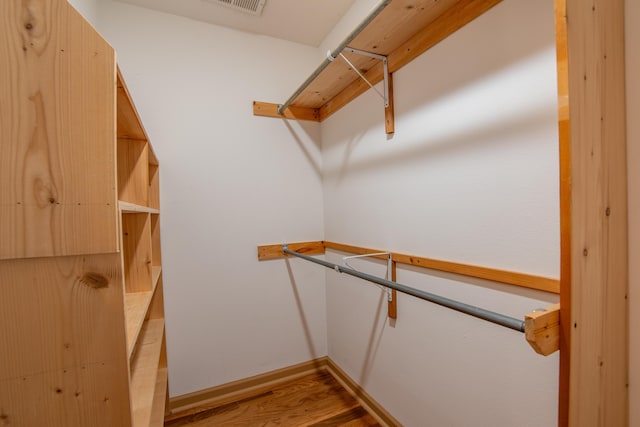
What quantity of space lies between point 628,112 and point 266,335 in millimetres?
2282

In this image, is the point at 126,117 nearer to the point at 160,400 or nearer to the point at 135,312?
the point at 135,312

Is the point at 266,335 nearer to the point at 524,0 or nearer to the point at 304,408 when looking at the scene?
the point at 304,408

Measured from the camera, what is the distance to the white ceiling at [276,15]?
1.87 m

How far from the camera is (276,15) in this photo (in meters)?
1.99

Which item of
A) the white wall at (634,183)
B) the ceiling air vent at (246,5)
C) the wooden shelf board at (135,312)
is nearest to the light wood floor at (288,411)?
the wooden shelf board at (135,312)

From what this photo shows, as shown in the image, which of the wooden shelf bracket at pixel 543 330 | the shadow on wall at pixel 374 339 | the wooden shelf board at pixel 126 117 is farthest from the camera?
the shadow on wall at pixel 374 339

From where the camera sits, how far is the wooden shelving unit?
608 millimetres

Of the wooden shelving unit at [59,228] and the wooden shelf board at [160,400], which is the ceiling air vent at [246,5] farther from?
the wooden shelf board at [160,400]

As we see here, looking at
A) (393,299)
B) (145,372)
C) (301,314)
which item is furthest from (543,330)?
(301,314)

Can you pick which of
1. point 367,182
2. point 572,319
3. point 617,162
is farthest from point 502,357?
point 367,182

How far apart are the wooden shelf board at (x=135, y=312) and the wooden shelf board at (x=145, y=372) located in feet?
0.62

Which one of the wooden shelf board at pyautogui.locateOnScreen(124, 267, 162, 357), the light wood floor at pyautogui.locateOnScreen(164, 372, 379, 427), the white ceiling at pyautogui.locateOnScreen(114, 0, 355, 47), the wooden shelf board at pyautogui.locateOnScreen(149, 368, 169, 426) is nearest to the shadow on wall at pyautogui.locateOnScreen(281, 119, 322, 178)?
the white ceiling at pyautogui.locateOnScreen(114, 0, 355, 47)

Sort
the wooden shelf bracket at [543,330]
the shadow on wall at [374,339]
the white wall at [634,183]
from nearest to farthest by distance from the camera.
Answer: the wooden shelf bracket at [543,330], the white wall at [634,183], the shadow on wall at [374,339]

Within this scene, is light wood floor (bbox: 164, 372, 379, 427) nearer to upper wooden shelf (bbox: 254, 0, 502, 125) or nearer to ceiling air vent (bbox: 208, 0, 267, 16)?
upper wooden shelf (bbox: 254, 0, 502, 125)
